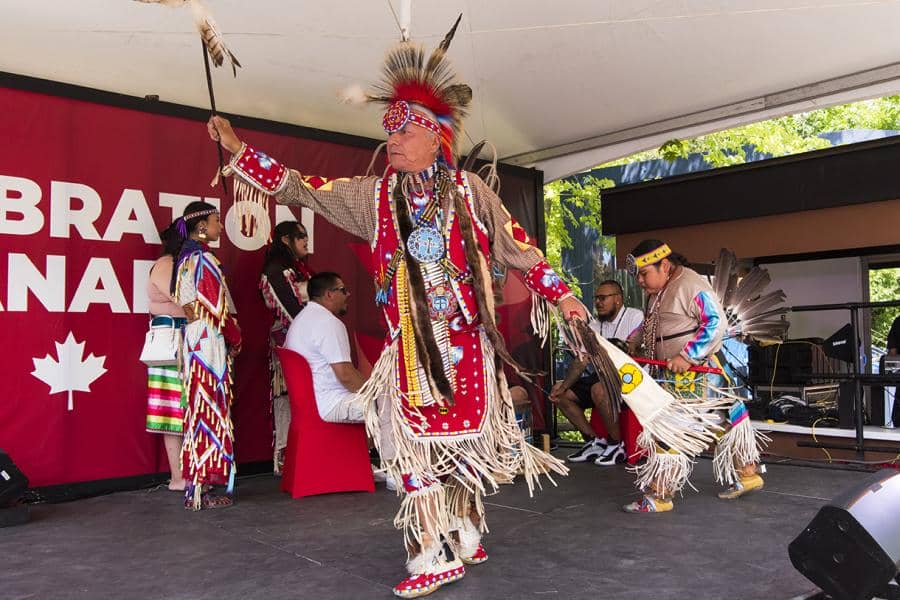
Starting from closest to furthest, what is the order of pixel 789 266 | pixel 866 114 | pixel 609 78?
pixel 609 78, pixel 789 266, pixel 866 114

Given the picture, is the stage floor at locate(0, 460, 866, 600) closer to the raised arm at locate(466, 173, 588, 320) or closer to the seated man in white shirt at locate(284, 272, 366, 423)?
the seated man in white shirt at locate(284, 272, 366, 423)

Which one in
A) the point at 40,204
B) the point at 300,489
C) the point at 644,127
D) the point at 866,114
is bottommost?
the point at 300,489

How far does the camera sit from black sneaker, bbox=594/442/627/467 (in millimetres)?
5582

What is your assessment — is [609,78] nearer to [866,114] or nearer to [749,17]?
[749,17]

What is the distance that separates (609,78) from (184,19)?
8.61 ft

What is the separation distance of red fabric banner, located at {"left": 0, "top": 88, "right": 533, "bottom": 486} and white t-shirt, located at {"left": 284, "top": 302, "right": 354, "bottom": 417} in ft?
1.98

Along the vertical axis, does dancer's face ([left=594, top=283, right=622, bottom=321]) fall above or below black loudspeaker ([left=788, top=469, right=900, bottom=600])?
above

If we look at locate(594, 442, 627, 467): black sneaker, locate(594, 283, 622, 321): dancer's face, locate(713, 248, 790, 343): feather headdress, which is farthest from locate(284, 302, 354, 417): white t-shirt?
locate(594, 283, 622, 321): dancer's face

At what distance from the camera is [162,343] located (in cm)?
447

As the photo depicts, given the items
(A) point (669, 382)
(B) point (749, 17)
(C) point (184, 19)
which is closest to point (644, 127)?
(B) point (749, 17)

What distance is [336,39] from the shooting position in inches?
178

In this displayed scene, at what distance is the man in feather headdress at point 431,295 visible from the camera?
2.83 m

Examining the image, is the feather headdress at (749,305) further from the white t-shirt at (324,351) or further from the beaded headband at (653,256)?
the white t-shirt at (324,351)

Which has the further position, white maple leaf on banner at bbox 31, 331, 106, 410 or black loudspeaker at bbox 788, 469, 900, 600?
white maple leaf on banner at bbox 31, 331, 106, 410
